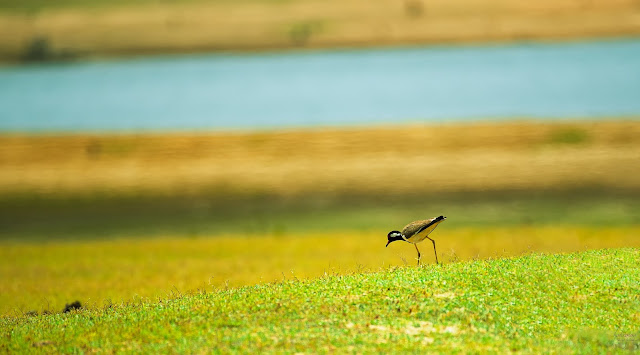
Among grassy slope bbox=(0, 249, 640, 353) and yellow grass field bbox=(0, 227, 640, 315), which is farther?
yellow grass field bbox=(0, 227, 640, 315)

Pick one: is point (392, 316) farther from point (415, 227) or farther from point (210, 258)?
point (210, 258)

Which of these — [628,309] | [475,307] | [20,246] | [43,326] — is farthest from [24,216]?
[628,309]

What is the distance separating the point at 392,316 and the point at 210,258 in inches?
378

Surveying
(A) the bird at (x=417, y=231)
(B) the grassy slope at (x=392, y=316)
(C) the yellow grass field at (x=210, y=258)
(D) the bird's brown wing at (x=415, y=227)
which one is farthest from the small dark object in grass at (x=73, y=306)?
(D) the bird's brown wing at (x=415, y=227)

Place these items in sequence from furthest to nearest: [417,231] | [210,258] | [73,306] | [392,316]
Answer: [210,258] → [73,306] → [417,231] → [392,316]

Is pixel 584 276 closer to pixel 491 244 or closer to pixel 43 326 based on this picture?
pixel 491 244

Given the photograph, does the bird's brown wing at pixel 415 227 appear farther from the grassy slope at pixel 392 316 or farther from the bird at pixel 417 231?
the grassy slope at pixel 392 316

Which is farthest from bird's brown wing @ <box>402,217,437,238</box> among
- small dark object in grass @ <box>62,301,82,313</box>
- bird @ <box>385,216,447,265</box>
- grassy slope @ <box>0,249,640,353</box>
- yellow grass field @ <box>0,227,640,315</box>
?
small dark object in grass @ <box>62,301,82,313</box>

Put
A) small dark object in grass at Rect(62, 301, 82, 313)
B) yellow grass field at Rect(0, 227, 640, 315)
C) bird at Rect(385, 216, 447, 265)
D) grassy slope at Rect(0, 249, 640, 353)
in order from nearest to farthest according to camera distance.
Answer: grassy slope at Rect(0, 249, 640, 353) < bird at Rect(385, 216, 447, 265) < small dark object in grass at Rect(62, 301, 82, 313) < yellow grass field at Rect(0, 227, 640, 315)

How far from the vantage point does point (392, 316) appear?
1515cm

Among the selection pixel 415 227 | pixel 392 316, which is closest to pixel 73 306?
pixel 392 316

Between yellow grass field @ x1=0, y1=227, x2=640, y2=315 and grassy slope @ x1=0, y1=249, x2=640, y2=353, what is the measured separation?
69.2 inches

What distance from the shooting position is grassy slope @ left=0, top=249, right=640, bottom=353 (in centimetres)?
1406

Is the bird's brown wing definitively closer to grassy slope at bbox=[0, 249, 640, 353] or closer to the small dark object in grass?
grassy slope at bbox=[0, 249, 640, 353]
